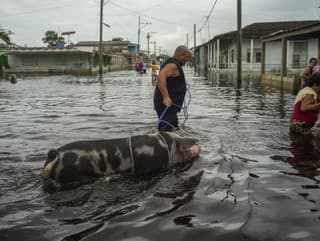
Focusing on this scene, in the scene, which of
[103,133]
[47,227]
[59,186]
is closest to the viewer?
[47,227]

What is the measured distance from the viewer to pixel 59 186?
519 centimetres

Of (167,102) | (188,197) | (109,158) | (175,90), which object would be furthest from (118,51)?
(188,197)

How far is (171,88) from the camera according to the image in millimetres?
7293

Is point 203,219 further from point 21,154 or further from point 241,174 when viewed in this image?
point 21,154

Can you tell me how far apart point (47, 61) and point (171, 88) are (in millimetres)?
56885

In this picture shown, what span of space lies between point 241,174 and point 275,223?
186 centimetres

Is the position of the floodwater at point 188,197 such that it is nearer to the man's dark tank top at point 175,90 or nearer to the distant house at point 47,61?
the man's dark tank top at point 175,90

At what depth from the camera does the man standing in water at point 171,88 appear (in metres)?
6.97

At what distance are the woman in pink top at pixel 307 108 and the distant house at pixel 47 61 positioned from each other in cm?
5234

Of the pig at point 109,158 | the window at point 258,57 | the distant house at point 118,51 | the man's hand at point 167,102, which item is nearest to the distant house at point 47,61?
the distant house at point 118,51

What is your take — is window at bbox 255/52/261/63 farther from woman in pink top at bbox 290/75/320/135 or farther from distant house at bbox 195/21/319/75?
woman in pink top at bbox 290/75/320/135

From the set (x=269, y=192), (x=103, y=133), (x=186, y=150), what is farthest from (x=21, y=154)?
(x=269, y=192)

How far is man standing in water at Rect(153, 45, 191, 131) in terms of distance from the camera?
22.9 feet

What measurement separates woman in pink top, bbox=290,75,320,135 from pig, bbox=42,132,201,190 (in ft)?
10.4
